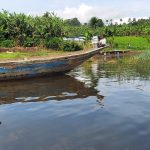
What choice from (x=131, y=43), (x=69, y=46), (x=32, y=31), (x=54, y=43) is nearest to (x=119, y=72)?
(x=69, y=46)

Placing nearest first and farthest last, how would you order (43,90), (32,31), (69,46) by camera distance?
(43,90) → (69,46) → (32,31)

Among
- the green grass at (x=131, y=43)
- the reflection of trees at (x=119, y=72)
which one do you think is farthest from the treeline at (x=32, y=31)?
the green grass at (x=131, y=43)

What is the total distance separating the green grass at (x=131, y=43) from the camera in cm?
3651

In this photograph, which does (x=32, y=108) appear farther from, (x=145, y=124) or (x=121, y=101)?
(x=145, y=124)

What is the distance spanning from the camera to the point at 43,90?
1144 cm

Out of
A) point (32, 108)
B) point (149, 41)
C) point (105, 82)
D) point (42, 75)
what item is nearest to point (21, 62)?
point (42, 75)

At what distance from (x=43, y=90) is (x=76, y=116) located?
4.12 m

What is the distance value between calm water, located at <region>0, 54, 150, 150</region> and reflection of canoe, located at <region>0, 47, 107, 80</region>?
1.20 meters

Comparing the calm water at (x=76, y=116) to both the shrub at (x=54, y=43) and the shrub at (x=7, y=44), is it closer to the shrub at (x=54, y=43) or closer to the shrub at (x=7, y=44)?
the shrub at (x=7, y=44)

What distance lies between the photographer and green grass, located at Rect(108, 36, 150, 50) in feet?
120

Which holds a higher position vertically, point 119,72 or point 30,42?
point 30,42

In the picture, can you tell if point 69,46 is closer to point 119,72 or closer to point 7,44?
point 7,44

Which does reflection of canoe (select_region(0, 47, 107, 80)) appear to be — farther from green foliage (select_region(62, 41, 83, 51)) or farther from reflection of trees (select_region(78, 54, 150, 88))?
green foliage (select_region(62, 41, 83, 51))

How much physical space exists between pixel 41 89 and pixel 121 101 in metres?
3.73
